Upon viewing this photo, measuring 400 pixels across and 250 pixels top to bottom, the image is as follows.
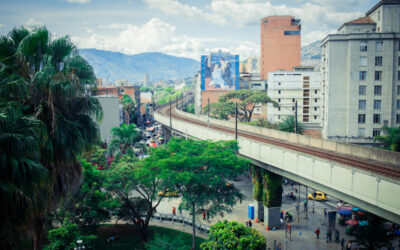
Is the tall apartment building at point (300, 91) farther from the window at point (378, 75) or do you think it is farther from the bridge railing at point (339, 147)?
the bridge railing at point (339, 147)

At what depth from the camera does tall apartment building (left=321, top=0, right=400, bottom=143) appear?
5156 centimetres

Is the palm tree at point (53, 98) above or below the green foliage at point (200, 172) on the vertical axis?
above

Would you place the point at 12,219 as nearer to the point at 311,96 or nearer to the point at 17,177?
the point at 17,177

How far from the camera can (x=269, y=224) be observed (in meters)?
32.2

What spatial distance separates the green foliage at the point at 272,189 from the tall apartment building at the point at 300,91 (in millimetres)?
50829

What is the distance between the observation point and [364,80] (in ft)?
172

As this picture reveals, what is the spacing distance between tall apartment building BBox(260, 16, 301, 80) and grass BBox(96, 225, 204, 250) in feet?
345

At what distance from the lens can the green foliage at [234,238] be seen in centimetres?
1956

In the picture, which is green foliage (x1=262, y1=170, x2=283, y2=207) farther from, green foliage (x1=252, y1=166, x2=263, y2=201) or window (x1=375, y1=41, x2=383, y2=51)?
window (x1=375, y1=41, x2=383, y2=51)

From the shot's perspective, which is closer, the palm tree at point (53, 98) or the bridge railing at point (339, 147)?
the palm tree at point (53, 98)

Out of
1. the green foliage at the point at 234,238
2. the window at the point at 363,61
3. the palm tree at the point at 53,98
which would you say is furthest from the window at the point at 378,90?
the palm tree at the point at 53,98

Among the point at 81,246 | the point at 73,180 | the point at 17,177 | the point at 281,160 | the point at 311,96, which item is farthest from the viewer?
the point at 311,96

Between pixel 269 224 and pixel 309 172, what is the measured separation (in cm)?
1150

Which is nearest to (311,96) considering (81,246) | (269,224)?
(269,224)
